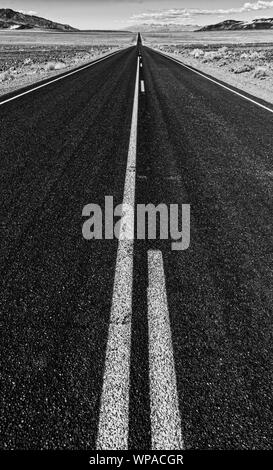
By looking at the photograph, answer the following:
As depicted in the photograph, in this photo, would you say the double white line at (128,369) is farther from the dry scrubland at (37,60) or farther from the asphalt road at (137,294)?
the dry scrubland at (37,60)

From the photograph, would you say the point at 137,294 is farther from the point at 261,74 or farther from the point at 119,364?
the point at 261,74

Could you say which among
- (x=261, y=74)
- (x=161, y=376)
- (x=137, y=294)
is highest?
(x=261, y=74)

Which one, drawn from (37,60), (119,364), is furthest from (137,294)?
(37,60)

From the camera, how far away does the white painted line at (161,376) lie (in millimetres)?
1701

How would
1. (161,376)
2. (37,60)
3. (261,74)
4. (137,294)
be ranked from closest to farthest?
(161,376)
(137,294)
(261,74)
(37,60)

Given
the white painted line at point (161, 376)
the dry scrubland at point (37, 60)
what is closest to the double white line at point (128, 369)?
the white painted line at point (161, 376)

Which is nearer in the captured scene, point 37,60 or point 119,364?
point 119,364

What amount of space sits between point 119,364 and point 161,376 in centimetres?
26

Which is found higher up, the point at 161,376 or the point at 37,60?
the point at 37,60

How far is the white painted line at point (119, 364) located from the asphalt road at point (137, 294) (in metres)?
0.04

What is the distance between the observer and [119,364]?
206 cm

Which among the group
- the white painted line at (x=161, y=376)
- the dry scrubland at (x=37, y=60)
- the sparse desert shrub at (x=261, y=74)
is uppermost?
the dry scrubland at (x=37, y=60)

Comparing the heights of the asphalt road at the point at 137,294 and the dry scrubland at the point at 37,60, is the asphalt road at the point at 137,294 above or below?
below

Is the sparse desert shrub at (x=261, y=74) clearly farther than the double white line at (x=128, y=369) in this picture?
Yes
